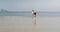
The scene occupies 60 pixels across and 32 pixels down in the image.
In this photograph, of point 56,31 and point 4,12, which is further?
point 4,12

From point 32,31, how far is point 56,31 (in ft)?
2.06

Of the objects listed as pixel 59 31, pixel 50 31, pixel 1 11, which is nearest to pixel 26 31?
pixel 50 31

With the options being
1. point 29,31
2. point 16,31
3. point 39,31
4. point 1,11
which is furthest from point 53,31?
point 1,11

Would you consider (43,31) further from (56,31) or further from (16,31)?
(16,31)

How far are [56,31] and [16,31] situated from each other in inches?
41.0

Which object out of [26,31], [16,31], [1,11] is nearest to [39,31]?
[26,31]

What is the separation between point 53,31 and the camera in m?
3.79

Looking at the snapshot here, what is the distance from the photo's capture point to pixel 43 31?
3.86 meters

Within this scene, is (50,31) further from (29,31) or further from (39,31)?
(29,31)

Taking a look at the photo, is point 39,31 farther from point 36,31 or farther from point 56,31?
point 56,31

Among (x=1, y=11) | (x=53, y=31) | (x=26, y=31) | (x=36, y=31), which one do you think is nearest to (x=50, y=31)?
(x=53, y=31)

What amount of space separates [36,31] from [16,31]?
20.6 inches

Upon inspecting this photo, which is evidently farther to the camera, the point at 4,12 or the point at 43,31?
the point at 4,12

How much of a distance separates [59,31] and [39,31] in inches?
20.5
